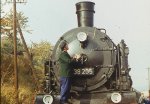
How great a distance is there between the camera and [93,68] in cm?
952

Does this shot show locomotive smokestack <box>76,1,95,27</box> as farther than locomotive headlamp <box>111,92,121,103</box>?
Yes

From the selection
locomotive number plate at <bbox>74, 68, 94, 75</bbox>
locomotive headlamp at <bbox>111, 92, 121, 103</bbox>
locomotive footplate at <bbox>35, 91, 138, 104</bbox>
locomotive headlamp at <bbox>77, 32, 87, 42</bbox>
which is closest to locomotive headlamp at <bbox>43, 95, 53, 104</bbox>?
locomotive footplate at <bbox>35, 91, 138, 104</bbox>

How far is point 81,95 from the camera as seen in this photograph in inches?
374

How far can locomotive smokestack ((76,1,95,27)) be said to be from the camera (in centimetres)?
1076

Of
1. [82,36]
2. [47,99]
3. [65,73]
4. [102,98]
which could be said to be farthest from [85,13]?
[47,99]

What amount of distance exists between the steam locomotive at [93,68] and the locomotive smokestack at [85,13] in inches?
24.5

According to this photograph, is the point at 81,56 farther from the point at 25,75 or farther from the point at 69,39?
the point at 25,75

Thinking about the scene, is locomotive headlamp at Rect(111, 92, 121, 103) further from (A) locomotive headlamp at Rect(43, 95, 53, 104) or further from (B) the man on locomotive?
(A) locomotive headlamp at Rect(43, 95, 53, 104)

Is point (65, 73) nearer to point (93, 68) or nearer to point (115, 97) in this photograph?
point (93, 68)

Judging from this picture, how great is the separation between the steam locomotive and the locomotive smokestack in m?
0.62

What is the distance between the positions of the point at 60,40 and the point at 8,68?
13.0 meters

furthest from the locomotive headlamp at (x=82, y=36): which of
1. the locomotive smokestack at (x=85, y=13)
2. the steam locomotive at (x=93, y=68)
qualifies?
the locomotive smokestack at (x=85, y=13)

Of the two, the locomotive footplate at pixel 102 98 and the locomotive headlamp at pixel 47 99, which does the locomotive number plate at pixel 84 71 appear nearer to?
the locomotive footplate at pixel 102 98

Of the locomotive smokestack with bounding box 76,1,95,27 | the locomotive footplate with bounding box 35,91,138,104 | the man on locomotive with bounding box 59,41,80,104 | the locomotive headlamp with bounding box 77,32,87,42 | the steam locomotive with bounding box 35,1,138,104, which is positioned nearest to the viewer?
the locomotive footplate with bounding box 35,91,138,104
